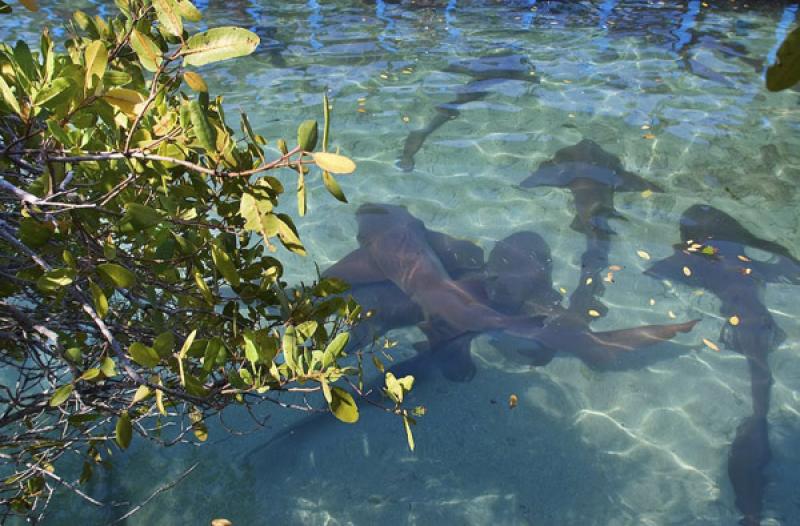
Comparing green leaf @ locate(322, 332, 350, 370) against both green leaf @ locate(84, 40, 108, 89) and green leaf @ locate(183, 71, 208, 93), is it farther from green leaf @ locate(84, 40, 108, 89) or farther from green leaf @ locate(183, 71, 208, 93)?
green leaf @ locate(84, 40, 108, 89)

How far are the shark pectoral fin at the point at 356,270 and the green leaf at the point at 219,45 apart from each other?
4.21 metres

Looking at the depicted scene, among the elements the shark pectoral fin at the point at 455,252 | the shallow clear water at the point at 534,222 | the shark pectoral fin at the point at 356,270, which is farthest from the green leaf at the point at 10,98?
the shark pectoral fin at the point at 455,252

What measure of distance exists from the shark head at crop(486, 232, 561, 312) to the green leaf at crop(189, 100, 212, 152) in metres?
4.37

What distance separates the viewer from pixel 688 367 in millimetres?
5180

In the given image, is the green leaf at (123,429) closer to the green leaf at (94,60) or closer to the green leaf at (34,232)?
the green leaf at (34,232)

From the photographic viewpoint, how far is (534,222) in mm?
6738

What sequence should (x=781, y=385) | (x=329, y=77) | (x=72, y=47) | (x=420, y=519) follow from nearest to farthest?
(x=72, y=47), (x=420, y=519), (x=781, y=385), (x=329, y=77)

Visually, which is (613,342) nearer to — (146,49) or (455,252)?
(455,252)

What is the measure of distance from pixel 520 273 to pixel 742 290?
2010mm

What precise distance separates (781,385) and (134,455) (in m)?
4.96

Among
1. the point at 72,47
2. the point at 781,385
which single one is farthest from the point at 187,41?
the point at 781,385

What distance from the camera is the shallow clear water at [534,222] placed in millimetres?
4242

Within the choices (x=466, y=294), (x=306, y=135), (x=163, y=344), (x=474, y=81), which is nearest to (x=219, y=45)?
(x=306, y=135)

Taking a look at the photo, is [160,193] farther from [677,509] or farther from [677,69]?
[677,69]
